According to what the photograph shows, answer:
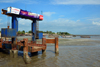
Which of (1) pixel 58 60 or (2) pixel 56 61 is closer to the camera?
(2) pixel 56 61

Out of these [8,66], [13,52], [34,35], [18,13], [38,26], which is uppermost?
[18,13]

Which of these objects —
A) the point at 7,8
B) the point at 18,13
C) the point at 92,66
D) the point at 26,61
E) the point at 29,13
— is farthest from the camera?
the point at 29,13

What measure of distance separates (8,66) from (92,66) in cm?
739

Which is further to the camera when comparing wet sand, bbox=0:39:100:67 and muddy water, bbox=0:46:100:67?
wet sand, bbox=0:39:100:67

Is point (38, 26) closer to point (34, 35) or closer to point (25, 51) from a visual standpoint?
point (34, 35)

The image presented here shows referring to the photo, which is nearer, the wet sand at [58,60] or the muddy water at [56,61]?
the muddy water at [56,61]

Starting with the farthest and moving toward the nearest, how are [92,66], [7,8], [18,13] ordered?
1. [18,13]
2. [7,8]
3. [92,66]

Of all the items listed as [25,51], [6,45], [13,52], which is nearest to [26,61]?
[25,51]

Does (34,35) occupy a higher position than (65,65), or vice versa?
(34,35)

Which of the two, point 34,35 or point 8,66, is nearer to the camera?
point 8,66

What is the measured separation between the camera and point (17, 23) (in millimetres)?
12430

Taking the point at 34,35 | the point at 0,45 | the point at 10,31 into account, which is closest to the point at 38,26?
the point at 34,35

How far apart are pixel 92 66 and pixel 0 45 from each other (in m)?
11.7

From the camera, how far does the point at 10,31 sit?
1109 centimetres
